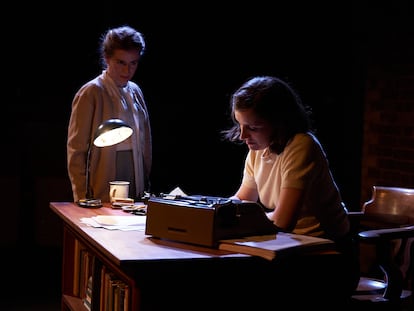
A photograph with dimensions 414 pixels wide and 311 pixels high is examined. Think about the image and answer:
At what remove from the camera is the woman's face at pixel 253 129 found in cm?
268

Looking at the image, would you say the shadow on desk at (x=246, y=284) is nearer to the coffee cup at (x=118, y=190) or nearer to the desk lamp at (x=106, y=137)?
the desk lamp at (x=106, y=137)

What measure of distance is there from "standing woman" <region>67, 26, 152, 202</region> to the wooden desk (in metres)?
1.05

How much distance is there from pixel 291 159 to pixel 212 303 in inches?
→ 26.5

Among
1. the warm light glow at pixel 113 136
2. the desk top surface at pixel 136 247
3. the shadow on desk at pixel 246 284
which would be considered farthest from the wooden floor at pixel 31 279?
the shadow on desk at pixel 246 284

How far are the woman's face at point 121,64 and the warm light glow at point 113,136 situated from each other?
0.44m

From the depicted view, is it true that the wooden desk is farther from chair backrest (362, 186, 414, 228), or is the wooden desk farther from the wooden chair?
chair backrest (362, 186, 414, 228)

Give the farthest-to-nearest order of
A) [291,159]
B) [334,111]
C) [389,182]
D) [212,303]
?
[334,111] → [389,182] → [291,159] → [212,303]

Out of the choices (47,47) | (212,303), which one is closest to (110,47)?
(212,303)

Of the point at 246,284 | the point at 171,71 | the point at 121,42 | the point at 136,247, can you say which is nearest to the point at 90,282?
the point at 136,247

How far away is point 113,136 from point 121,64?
0.48 m

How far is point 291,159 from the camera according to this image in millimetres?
2637

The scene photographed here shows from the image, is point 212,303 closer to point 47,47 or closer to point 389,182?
point 389,182

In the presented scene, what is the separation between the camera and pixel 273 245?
88.1 inches

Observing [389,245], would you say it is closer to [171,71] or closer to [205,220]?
[205,220]
